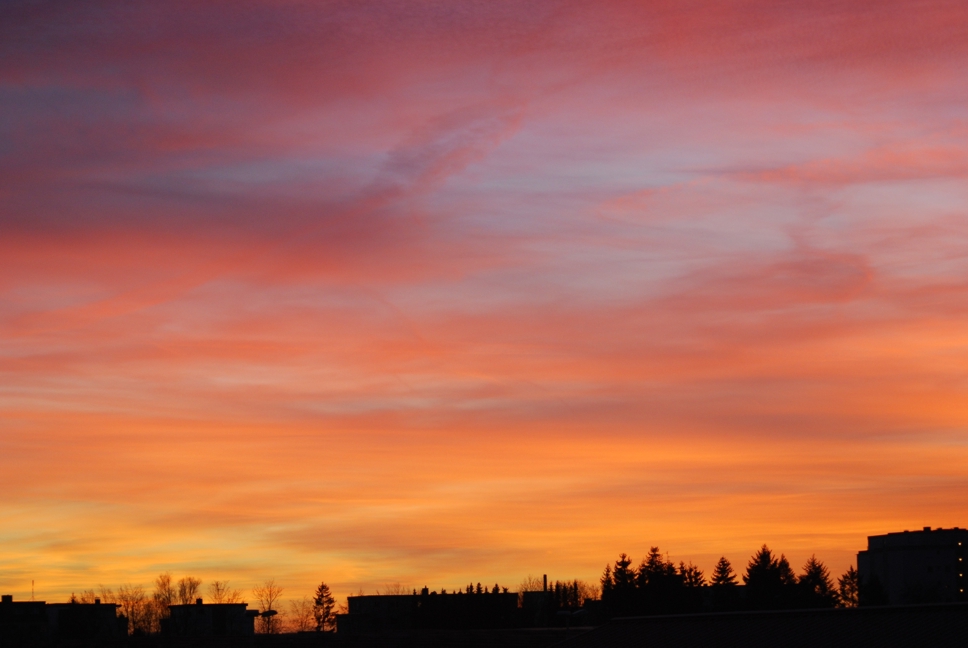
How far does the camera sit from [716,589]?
14638cm

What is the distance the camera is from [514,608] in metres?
159

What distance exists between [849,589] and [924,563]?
104 ft

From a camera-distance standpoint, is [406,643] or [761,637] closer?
[761,637]

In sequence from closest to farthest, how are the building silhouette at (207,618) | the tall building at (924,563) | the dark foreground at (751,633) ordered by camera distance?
the dark foreground at (751,633), the building silhouette at (207,618), the tall building at (924,563)

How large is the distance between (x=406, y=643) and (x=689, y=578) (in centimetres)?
7937

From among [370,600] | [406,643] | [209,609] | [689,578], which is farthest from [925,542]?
[406,643]

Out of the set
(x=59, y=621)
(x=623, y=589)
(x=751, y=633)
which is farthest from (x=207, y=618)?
(x=751, y=633)

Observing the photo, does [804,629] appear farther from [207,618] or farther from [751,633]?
[207,618]

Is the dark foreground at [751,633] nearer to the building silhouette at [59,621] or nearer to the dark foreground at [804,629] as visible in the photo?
the dark foreground at [804,629]

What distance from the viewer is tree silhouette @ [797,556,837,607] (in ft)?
454

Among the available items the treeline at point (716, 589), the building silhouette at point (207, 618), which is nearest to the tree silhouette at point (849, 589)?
the treeline at point (716, 589)

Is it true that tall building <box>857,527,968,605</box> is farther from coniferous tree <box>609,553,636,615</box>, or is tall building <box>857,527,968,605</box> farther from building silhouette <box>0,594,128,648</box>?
building silhouette <box>0,594,128,648</box>

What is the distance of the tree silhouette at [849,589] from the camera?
16525 centimetres

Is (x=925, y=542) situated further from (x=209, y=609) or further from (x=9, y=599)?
(x=9, y=599)
